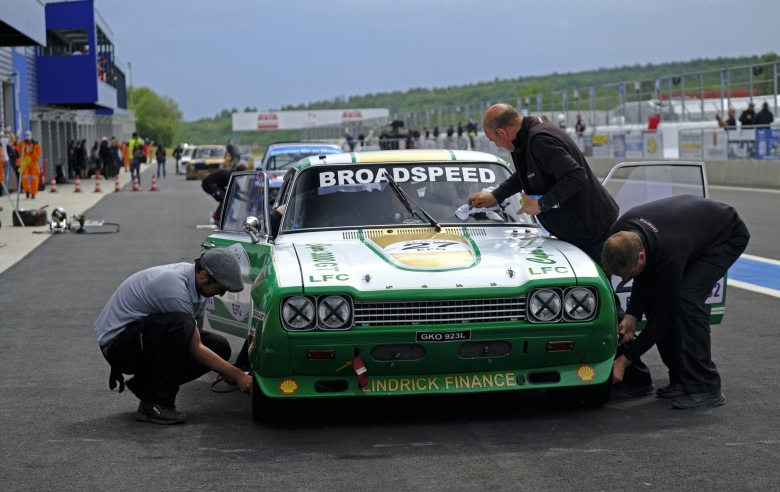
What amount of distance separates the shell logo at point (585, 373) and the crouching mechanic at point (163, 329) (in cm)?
189

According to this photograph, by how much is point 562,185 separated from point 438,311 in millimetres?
1390

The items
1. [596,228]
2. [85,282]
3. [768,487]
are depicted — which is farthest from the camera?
[85,282]

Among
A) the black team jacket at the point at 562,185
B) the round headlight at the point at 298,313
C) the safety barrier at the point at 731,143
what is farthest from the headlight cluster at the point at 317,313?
the safety barrier at the point at 731,143

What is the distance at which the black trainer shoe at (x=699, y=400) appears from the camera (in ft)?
20.0

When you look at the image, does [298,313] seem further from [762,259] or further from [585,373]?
[762,259]

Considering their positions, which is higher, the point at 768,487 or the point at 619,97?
the point at 619,97

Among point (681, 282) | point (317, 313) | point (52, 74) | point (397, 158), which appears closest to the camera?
point (317, 313)

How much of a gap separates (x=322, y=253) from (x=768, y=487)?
110 inches

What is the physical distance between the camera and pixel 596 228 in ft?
21.7

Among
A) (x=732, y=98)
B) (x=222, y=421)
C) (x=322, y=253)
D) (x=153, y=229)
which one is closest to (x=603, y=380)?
(x=322, y=253)

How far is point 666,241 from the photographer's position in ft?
19.5

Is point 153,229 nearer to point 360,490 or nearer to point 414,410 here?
point 414,410

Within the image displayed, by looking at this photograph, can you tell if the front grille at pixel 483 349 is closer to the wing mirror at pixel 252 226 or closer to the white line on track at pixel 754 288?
the wing mirror at pixel 252 226

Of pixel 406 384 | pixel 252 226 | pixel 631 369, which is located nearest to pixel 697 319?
pixel 631 369
